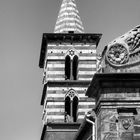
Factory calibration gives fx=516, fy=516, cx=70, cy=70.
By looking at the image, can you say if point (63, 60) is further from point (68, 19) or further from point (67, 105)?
point (68, 19)

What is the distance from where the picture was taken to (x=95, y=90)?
15672 mm

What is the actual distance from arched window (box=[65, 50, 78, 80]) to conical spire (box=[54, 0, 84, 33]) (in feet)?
6.17

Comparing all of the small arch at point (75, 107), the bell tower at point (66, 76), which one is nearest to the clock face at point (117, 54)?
the bell tower at point (66, 76)

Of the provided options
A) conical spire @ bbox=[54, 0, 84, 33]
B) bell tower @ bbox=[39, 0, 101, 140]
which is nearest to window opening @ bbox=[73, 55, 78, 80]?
bell tower @ bbox=[39, 0, 101, 140]

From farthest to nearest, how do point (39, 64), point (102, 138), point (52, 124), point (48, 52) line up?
point (39, 64)
point (48, 52)
point (52, 124)
point (102, 138)

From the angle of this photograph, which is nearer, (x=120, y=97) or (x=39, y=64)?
(x=120, y=97)

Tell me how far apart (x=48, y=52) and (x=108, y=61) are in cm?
1876

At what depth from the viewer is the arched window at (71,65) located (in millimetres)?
33894

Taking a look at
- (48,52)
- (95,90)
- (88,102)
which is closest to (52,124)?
(88,102)

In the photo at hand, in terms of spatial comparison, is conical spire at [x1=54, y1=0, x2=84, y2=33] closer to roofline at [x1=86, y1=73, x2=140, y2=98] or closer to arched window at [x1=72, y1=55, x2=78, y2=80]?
arched window at [x1=72, y1=55, x2=78, y2=80]

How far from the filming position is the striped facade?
106 ft

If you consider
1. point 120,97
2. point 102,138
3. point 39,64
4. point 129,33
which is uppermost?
point 39,64

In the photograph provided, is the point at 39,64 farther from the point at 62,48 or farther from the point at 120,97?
the point at 120,97

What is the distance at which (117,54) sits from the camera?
15.5 m
